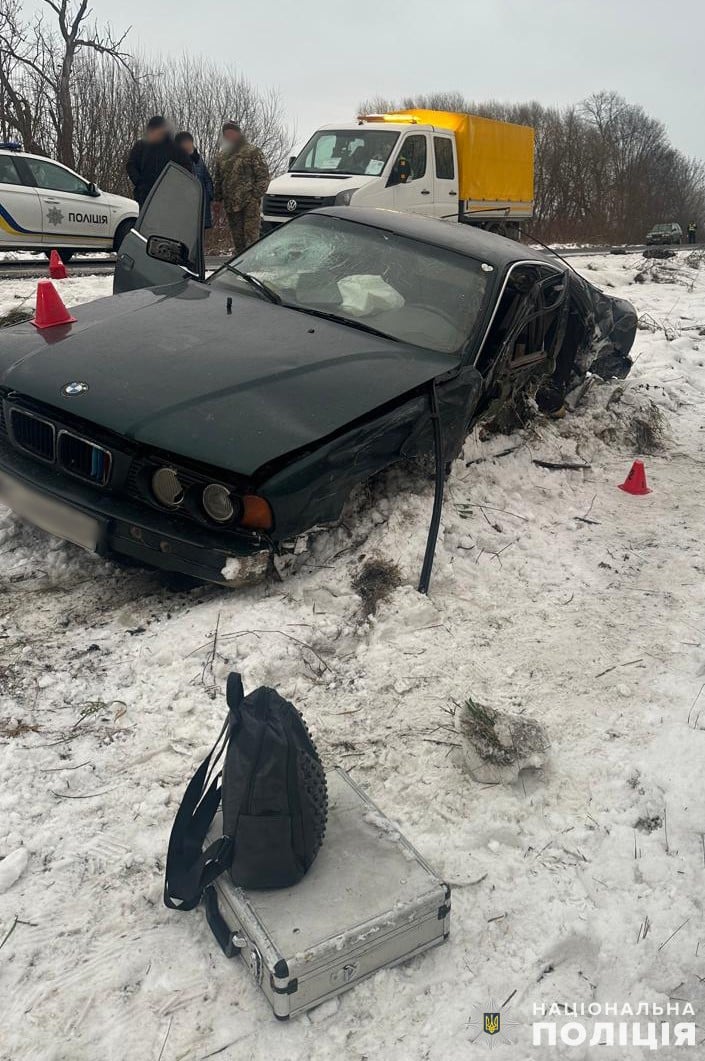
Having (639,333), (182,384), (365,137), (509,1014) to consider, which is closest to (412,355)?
(182,384)

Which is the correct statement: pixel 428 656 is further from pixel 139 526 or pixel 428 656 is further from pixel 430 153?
pixel 430 153

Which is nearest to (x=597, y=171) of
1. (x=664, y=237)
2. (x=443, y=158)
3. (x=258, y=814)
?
(x=664, y=237)

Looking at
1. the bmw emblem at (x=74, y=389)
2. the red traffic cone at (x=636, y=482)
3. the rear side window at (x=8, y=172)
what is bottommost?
the red traffic cone at (x=636, y=482)

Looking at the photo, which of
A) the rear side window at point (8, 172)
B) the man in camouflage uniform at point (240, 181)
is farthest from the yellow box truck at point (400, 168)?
the rear side window at point (8, 172)

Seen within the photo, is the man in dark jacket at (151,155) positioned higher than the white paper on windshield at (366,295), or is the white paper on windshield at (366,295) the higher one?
the man in dark jacket at (151,155)

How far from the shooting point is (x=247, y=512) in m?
3.15

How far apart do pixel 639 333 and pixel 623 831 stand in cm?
801

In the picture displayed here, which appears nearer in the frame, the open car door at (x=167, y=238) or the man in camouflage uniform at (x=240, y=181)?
the open car door at (x=167, y=238)

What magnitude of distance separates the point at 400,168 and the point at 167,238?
8.40 meters

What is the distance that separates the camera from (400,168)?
12.4 meters

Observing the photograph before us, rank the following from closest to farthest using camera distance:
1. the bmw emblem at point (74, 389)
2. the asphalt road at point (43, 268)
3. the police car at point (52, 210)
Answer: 1. the bmw emblem at point (74, 389)
2. the asphalt road at point (43, 268)
3. the police car at point (52, 210)

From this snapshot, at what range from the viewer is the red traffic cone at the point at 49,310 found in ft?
13.0

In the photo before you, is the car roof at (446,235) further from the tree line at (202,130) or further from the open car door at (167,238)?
the tree line at (202,130)

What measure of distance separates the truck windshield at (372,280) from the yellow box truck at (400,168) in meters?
7.43
